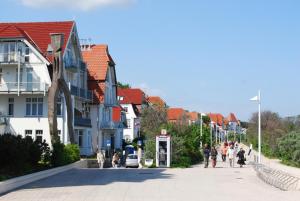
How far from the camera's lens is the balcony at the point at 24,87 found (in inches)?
2063

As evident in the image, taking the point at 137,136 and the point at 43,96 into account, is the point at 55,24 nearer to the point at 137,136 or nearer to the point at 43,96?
the point at 43,96

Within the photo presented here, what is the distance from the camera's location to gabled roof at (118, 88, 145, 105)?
98.6m

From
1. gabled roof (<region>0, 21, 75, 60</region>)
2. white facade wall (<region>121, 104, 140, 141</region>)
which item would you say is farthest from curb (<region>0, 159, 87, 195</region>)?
white facade wall (<region>121, 104, 140, 141</region>)

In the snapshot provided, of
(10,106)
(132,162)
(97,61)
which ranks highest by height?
(97,61)

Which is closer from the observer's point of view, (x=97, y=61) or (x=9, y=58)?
(x=9, y=58)

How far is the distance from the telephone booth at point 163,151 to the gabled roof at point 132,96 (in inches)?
2377

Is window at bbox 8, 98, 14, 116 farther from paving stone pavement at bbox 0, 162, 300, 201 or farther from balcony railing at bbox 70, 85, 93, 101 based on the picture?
paving stone pavement at bbox 0, 162, 300, 201

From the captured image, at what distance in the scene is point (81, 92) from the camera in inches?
2331

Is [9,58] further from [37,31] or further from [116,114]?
[116,114]

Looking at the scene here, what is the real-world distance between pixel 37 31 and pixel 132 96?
151 ft

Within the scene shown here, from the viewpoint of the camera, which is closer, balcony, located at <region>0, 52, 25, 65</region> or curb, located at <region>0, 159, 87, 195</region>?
curb, located at <region>0, 159, 87, 195</region>

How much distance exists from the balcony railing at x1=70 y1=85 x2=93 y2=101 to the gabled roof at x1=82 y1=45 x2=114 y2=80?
9.99 ft

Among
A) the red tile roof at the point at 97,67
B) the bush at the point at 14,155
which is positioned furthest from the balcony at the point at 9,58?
the bush at the point at 14,155

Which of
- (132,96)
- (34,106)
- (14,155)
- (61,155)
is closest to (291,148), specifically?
(34,106)
